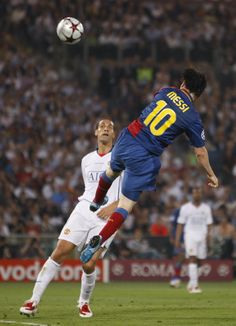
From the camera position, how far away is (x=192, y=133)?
39.5ft

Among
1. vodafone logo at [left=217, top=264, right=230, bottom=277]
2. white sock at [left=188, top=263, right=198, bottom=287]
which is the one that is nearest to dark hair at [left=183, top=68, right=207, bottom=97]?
white sock at [left=188, top=263, right=198, bottom=287]

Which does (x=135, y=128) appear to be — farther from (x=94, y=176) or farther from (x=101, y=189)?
(x=94, y=176)

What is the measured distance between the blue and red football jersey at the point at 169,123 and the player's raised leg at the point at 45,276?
165cm

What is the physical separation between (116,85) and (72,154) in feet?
13.2

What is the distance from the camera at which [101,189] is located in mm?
12578

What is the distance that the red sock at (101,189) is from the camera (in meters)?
12.6

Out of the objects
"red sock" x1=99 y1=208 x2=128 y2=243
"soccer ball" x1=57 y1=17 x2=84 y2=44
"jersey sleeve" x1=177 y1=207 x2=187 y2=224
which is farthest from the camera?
"jersey sleeve" x1=177 y1=207 x2=187 y2=224

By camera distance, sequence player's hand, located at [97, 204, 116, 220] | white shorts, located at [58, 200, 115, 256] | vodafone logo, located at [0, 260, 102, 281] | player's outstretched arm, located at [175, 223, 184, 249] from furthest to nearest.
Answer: vodafone logo, located at [0, 260, 102, 281] < player's outstretched arm, located at [175, 223, 184, 249] < player's hand, located at [97, 204, 116, 220] < white shorts, located at [58, 200, 115, 256]

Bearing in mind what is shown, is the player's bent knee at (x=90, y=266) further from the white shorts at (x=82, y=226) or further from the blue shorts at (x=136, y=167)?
the blue shorts at (x=136, y=167)

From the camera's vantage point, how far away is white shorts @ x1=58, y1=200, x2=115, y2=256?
12656 mm

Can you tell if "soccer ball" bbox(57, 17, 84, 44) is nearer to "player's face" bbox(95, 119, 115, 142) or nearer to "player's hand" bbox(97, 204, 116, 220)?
"player's face" bbox(95, 119, 115, 142)

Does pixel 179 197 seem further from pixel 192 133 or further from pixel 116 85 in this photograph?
pixel 192 133

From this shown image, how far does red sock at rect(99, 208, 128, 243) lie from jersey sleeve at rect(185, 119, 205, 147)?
126 cm

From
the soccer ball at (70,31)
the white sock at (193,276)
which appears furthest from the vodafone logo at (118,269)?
the soccer ball at (70,31)
